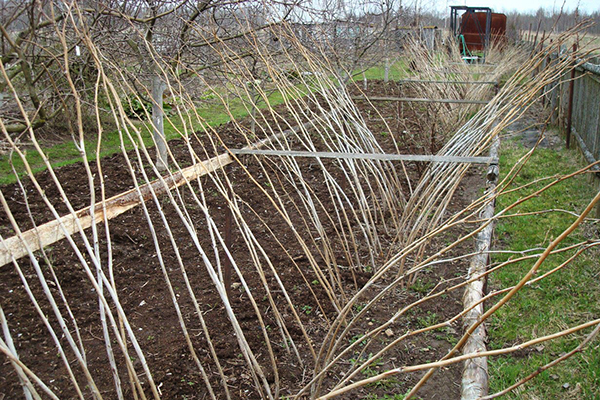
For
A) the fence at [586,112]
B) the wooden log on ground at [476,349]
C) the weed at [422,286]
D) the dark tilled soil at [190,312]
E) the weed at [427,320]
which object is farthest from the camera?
the fence at [586,112]

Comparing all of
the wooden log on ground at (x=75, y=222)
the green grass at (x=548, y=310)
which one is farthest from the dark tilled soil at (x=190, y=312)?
the green grass at (x=548, y=310)

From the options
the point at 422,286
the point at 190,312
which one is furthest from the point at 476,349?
the point at 190,312

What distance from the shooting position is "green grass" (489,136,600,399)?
7.83 ft

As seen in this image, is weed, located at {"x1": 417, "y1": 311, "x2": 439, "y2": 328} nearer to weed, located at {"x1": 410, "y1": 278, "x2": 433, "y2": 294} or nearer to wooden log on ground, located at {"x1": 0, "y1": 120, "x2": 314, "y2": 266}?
weed, located at {"x1": 410, "y1": 278, "x2": 433, "y2": 294}

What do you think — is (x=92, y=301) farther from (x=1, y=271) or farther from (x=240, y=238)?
(x=240, y=238)

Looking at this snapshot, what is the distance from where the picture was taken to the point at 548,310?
299cm

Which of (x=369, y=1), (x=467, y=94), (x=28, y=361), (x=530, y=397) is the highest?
(x=369, y=1)

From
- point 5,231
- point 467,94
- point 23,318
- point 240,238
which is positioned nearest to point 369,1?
point 467,94

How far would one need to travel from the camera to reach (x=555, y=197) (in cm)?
480

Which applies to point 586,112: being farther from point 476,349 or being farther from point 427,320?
point 476,349

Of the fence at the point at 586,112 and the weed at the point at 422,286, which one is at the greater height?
the fence at the point at 586,112

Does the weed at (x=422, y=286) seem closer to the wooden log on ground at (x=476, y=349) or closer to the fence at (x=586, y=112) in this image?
the wooden log on ground at (x=476, y=349)

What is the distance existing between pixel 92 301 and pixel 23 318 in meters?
0.34

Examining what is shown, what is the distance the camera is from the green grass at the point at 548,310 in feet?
7.83
